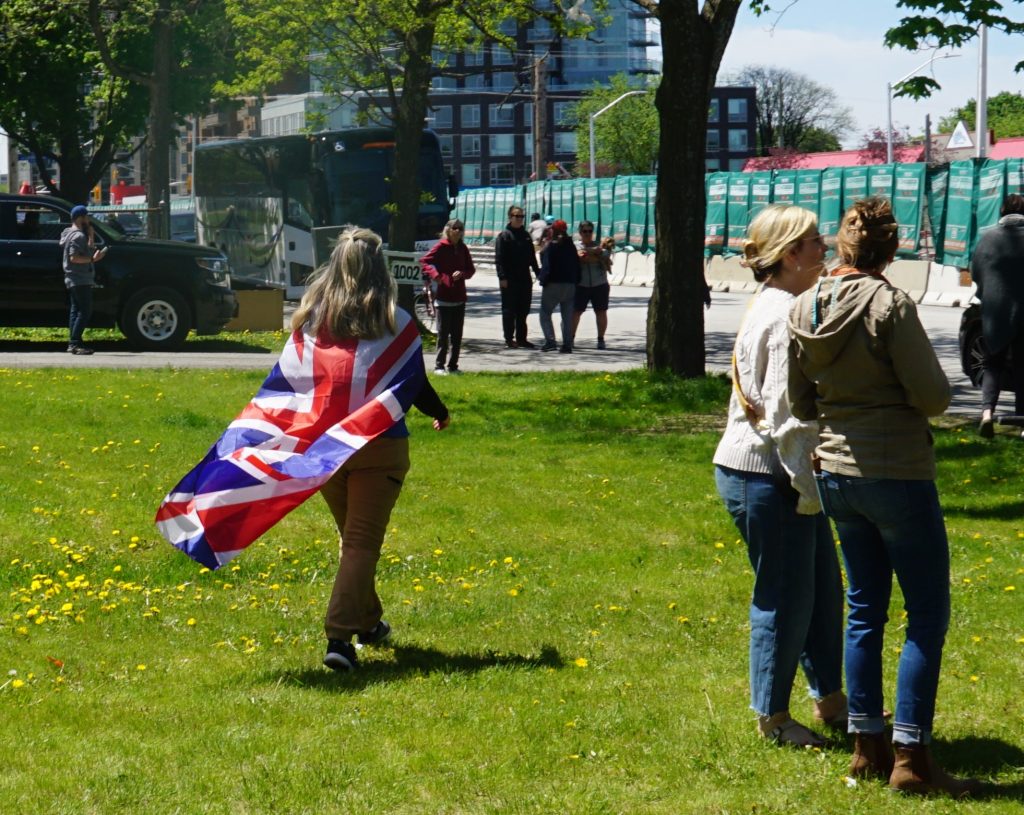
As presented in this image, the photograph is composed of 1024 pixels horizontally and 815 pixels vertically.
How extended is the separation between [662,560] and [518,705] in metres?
2.99

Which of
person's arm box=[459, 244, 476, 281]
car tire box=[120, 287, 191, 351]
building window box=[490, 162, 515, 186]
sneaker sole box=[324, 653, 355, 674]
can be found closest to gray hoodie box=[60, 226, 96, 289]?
car tire box=[120, 287, 191, 351]

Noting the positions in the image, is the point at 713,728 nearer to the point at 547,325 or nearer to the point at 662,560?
the point at 662,560

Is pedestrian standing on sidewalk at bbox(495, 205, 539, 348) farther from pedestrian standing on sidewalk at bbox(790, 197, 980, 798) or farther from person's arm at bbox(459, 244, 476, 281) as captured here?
pedestrian standing on sidewalk at bbox(790, 197, 980, 798)

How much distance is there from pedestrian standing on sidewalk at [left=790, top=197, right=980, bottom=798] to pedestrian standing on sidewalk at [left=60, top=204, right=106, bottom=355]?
53.4ft

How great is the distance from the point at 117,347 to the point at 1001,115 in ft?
311

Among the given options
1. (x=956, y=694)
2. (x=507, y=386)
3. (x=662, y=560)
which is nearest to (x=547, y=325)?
(x=507, y=386)

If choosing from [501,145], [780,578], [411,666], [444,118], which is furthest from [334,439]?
[444,118]

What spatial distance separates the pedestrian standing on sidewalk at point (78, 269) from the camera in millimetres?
19797

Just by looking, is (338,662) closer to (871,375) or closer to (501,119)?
(871,375)

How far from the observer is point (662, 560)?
873 centimetres

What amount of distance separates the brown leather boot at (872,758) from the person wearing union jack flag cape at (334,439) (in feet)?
7.34

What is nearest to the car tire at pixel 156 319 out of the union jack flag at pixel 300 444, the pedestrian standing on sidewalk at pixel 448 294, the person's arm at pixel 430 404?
the pedestrian standing on sidewalk at pixel 448 294

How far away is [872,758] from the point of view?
4.94 metres

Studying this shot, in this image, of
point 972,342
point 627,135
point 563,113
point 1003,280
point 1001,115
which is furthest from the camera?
point 563,113
